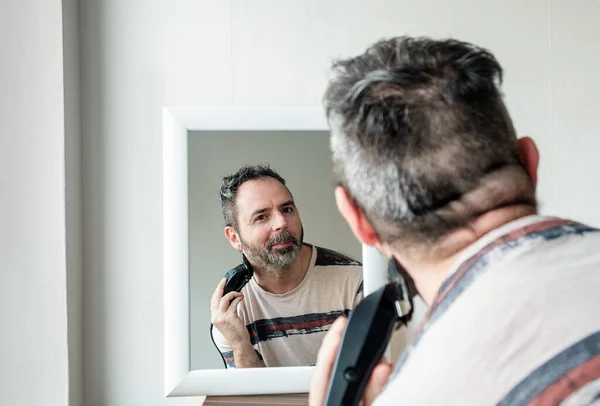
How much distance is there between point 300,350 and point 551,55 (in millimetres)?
799

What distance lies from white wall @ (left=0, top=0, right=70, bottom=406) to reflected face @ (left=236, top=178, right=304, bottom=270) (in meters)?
0.34

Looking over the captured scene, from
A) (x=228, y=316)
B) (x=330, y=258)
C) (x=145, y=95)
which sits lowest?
(x=228, y=316)

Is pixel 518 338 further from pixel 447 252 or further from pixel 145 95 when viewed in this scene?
pixel 145 95

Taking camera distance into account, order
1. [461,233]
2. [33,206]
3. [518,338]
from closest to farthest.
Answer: [518,338], [461,233], [33,206]

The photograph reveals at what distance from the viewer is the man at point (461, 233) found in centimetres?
41

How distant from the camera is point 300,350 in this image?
115 centimetres

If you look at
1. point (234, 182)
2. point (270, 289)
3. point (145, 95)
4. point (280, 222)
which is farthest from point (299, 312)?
point (145, 95)

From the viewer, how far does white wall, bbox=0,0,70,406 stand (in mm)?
1085

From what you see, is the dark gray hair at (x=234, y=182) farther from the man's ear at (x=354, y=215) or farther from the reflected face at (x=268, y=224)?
the man's ear at (x=354, y=215)

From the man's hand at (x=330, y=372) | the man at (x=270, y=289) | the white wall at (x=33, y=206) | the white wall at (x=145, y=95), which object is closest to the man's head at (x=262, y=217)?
the man at (x=270, y=289)

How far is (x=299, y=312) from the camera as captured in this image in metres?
1.15

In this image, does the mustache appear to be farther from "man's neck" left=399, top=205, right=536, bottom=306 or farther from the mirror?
"man's neck" left=399, top=205, right=536, bottom=306

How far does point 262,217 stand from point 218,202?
0.09 m

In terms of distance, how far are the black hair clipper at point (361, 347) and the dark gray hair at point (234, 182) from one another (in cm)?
59
